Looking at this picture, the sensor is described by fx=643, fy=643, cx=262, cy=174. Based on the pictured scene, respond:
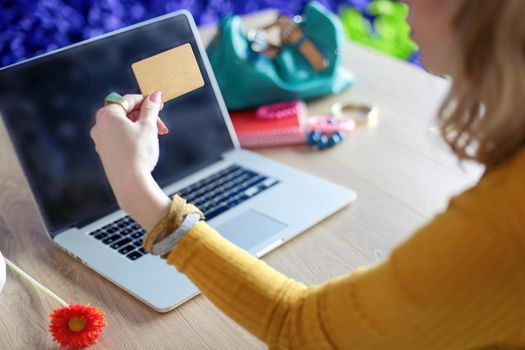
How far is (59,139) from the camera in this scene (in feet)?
2.46

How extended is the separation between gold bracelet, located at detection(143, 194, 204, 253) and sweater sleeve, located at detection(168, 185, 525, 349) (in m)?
0.07

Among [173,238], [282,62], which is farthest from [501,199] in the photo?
[282,62]

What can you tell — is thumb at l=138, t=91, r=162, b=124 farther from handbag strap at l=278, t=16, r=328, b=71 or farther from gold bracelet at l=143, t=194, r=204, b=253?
handbag strap at l=278, t=16, r=328, b=71

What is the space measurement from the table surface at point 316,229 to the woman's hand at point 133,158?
0.13m

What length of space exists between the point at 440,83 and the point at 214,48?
37cm

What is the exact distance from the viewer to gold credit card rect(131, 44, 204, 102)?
2.22ft

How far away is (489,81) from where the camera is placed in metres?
0.41

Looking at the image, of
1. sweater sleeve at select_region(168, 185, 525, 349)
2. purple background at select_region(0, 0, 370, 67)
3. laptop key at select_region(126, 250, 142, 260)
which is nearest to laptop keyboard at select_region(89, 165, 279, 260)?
laptop key at select_region(126, 250, 142, 260)

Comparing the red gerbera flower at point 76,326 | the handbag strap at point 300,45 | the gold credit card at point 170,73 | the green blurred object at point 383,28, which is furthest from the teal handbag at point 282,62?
the green blurred object at point 383,28

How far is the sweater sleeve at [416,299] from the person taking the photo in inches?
16.1

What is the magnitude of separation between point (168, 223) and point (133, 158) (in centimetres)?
7

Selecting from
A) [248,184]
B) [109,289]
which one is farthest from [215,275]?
[248,184]

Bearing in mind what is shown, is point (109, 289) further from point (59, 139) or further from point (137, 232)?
point (59, 139)

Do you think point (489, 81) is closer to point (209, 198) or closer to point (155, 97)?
point (155, 97)
